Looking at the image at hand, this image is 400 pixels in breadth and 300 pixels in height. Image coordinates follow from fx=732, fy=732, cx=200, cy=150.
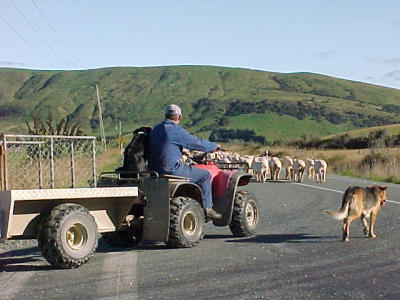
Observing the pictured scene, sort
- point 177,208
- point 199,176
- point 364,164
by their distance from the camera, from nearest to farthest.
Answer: point 177,208 → point 199,176 → point 364,164

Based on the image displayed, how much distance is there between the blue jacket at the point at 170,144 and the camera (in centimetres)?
1070

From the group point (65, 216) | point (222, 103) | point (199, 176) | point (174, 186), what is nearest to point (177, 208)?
point (174, 186)

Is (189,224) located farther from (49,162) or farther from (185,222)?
(49,162)

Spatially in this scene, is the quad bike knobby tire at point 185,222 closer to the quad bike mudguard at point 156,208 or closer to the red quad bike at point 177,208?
the red quad bike at point 177,208

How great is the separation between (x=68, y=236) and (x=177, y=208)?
1820 mm

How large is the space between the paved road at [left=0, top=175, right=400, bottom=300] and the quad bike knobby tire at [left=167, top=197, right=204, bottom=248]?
20cm

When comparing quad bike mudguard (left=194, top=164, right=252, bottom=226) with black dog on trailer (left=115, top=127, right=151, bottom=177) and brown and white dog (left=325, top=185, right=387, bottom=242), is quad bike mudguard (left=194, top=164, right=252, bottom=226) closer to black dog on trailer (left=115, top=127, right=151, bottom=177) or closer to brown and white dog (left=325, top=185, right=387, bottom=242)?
black dog on trailer (left=115, top=127, right=151, bottom=177)

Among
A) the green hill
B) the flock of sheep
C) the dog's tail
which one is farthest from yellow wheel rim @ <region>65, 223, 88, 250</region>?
the green hill

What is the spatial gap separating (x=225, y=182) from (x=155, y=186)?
5.27 feet

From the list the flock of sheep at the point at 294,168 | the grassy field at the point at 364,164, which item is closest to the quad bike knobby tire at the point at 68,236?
the grassy field at the point at 364,164

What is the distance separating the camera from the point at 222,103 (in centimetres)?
15875

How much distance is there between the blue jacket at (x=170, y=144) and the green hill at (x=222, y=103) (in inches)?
4103

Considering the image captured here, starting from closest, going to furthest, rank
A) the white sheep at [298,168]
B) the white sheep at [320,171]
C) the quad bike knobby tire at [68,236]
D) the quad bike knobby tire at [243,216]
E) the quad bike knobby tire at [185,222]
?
the quad bike knobby tire at [68,236]
the quad bike knobby tire at [185,222]
the quad bike knobby tire at [243,216]
the white sheep at [320,171]
the white sheep at [298,168]

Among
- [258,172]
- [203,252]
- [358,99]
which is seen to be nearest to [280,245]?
[203,252]
